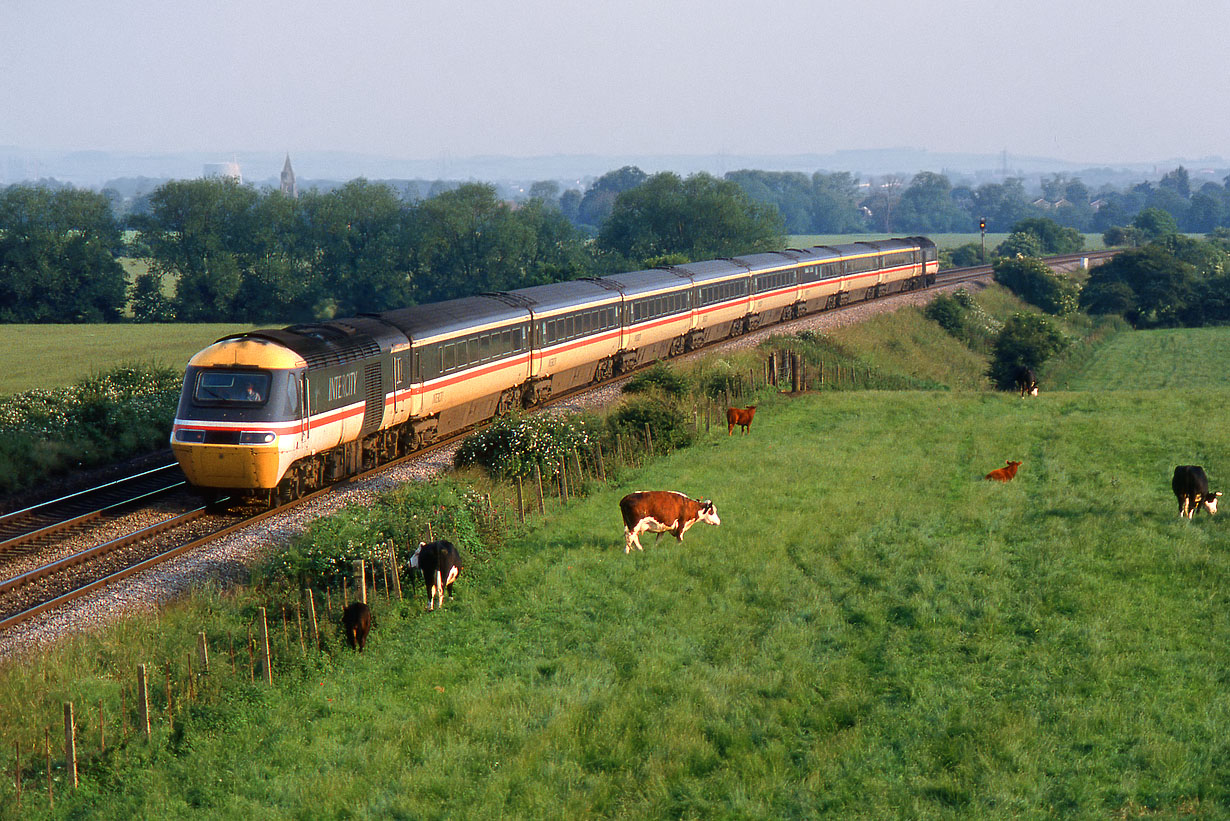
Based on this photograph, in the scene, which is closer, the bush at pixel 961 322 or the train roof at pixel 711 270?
the train roof at pixel 711 270

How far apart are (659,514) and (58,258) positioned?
282 feet

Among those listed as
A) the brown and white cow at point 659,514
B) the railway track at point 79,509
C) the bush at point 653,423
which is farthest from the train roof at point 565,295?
the brown and white cow at point 659,514

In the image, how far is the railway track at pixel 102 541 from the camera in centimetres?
1800

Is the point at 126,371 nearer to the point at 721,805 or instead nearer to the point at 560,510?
the point at 560,510

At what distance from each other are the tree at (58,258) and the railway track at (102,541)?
72604 mm

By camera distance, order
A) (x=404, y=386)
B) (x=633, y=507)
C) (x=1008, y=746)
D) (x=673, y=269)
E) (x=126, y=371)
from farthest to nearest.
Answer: (x=673, y=269) < (x=126, y=371) < (x=404, y=386) < (x=633, y=507) < (x=1008, y=746)

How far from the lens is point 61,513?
75.2ft

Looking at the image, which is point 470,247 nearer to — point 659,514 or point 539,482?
point 539,482

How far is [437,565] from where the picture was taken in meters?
17.4

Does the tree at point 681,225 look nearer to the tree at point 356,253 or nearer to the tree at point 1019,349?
the tree at point 356,253

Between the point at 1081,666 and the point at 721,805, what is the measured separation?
6.45 meters

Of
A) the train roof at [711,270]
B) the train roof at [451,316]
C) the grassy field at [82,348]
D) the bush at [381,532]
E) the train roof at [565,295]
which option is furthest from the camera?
the grassy field at [82,348]

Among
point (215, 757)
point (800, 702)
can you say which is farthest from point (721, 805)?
point (215, 757)

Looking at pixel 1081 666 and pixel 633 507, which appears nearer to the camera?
pixel 1081 666
